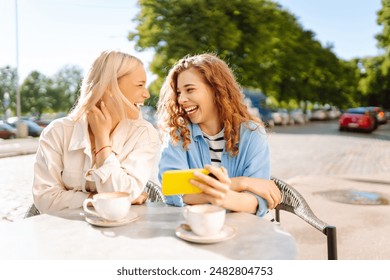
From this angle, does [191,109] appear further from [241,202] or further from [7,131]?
[7,131]

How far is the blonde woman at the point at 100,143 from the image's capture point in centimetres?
177

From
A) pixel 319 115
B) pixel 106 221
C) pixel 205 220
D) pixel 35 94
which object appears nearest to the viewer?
pixel 205 220

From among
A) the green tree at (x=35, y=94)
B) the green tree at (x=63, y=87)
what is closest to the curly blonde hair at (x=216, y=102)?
the green tree at (x=35, y=94)

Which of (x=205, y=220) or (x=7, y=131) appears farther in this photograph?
(x=7, y=131)

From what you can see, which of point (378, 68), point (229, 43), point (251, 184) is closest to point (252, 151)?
point (251, 184)

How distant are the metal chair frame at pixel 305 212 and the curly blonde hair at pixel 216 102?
52 cm

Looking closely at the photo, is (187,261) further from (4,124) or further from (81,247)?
(4,124)

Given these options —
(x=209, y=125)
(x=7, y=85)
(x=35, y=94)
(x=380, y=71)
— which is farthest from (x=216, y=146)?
(x=35, y=94)

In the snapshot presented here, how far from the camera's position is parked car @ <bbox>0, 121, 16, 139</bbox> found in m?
15.5

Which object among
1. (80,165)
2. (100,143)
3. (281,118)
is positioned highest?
(100,143)

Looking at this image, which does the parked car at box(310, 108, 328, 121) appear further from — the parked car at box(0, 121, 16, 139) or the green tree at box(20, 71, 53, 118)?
the green tree at box(20, 71, 53, 118)

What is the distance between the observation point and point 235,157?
2.00 m

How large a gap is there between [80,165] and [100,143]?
0.18m

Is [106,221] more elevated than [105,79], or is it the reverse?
[105,79]
